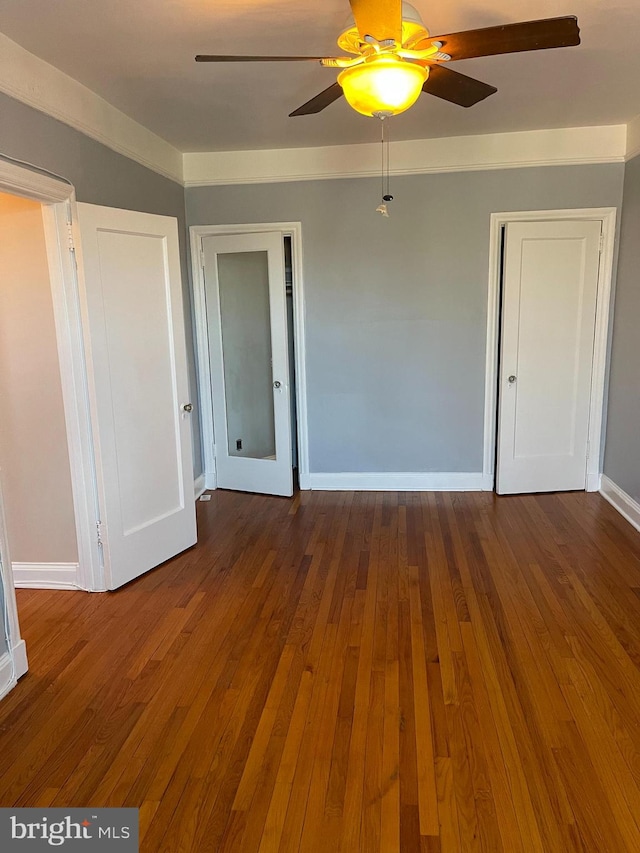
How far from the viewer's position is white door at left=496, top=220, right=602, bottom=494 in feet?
14.1

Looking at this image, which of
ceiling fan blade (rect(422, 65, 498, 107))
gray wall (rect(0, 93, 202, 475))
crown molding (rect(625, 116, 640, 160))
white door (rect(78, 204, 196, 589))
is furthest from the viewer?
crown molding (rect(625, 116, 640, 160))

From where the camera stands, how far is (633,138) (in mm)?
3973

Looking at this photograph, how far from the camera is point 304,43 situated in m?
2.60

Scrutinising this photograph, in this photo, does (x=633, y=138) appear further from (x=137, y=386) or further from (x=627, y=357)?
(x=137, y=386)

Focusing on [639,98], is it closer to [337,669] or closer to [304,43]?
[304,43]

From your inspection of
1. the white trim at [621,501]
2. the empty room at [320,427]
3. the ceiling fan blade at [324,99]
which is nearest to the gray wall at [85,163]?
the empty room at [320,427]

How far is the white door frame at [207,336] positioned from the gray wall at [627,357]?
2396 millimetres

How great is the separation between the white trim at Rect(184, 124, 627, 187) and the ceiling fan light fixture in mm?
2404

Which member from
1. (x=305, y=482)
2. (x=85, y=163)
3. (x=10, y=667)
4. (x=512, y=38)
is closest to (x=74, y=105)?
(x=85, y=163)

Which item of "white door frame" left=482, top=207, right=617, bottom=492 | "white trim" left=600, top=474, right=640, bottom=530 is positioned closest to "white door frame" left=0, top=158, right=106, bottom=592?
"white door frame" left=482, top=207, right=617, bottom=492

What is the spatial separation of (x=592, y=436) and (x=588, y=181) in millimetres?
1923

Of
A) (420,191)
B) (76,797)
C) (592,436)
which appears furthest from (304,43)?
(592,436)

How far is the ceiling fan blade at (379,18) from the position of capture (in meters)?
1.75

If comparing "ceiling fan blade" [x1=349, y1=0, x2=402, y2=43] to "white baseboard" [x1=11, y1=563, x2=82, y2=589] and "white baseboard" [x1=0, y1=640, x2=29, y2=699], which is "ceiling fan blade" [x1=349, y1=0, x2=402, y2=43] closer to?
"white baseboard" [x1=0, y1=640, x2=29, y2=699]
